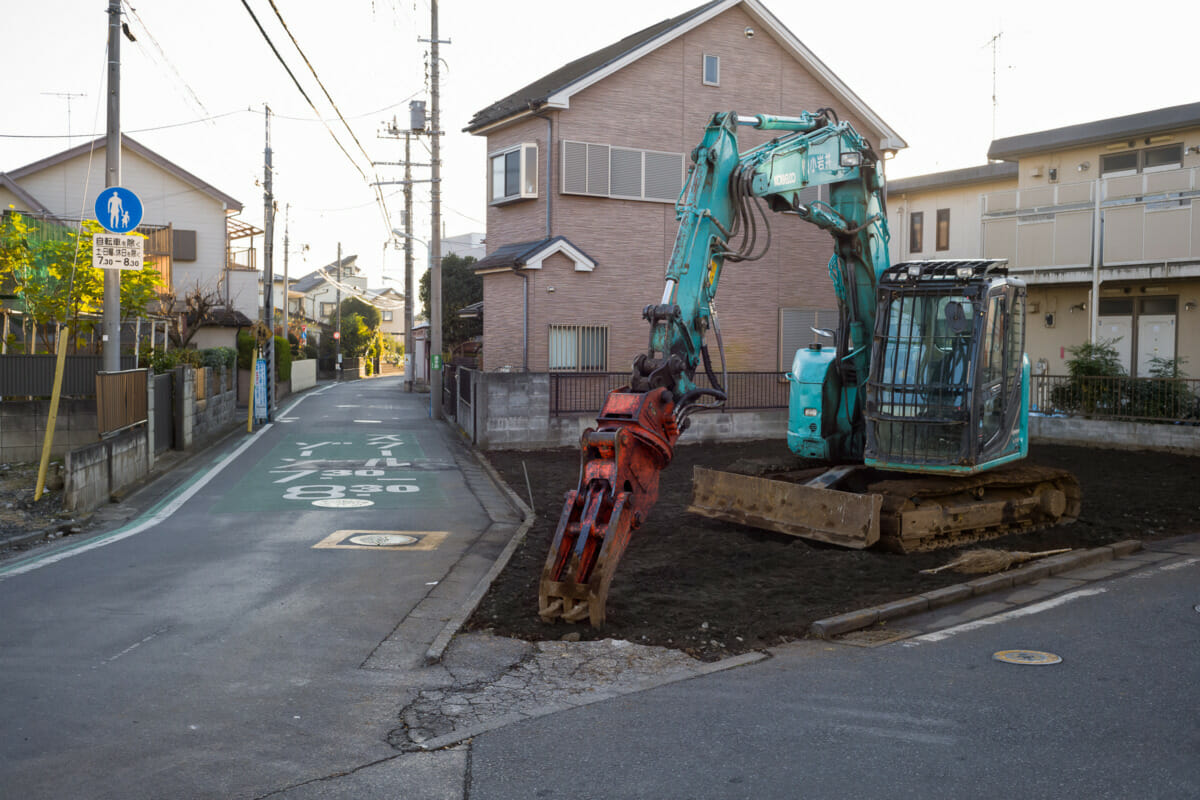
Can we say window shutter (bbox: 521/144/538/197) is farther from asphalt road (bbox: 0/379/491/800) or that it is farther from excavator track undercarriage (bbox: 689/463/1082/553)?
excavator track undercarriage (bbox: 689/463/1082/553)

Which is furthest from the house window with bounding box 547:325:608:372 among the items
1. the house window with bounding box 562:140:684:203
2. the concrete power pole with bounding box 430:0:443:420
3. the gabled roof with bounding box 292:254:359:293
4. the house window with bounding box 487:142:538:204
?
the gabled roof with bounding box 292:254:359:293

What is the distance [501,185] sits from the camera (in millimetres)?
25141

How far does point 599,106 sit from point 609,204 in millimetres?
2427

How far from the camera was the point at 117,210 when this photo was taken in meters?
14.6

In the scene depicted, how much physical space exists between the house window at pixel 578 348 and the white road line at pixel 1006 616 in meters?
15.8

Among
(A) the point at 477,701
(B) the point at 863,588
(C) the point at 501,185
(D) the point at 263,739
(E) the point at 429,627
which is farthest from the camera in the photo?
(C) the point at 501,185

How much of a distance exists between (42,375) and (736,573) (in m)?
14.1

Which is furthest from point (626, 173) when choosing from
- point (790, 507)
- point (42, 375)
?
point (790, 507)

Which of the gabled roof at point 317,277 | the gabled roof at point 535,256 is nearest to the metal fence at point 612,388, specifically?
the gabled roof at point 535,256

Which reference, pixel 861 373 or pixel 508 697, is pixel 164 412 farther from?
pixel 508 697

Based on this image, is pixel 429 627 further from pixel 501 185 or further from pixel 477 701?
pixel 501 185

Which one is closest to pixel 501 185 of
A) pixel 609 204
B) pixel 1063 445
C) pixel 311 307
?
pixel 609 204

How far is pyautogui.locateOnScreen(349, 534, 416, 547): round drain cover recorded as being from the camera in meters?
11.2

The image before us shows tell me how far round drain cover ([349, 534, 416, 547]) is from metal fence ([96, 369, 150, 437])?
5523 millimetres
